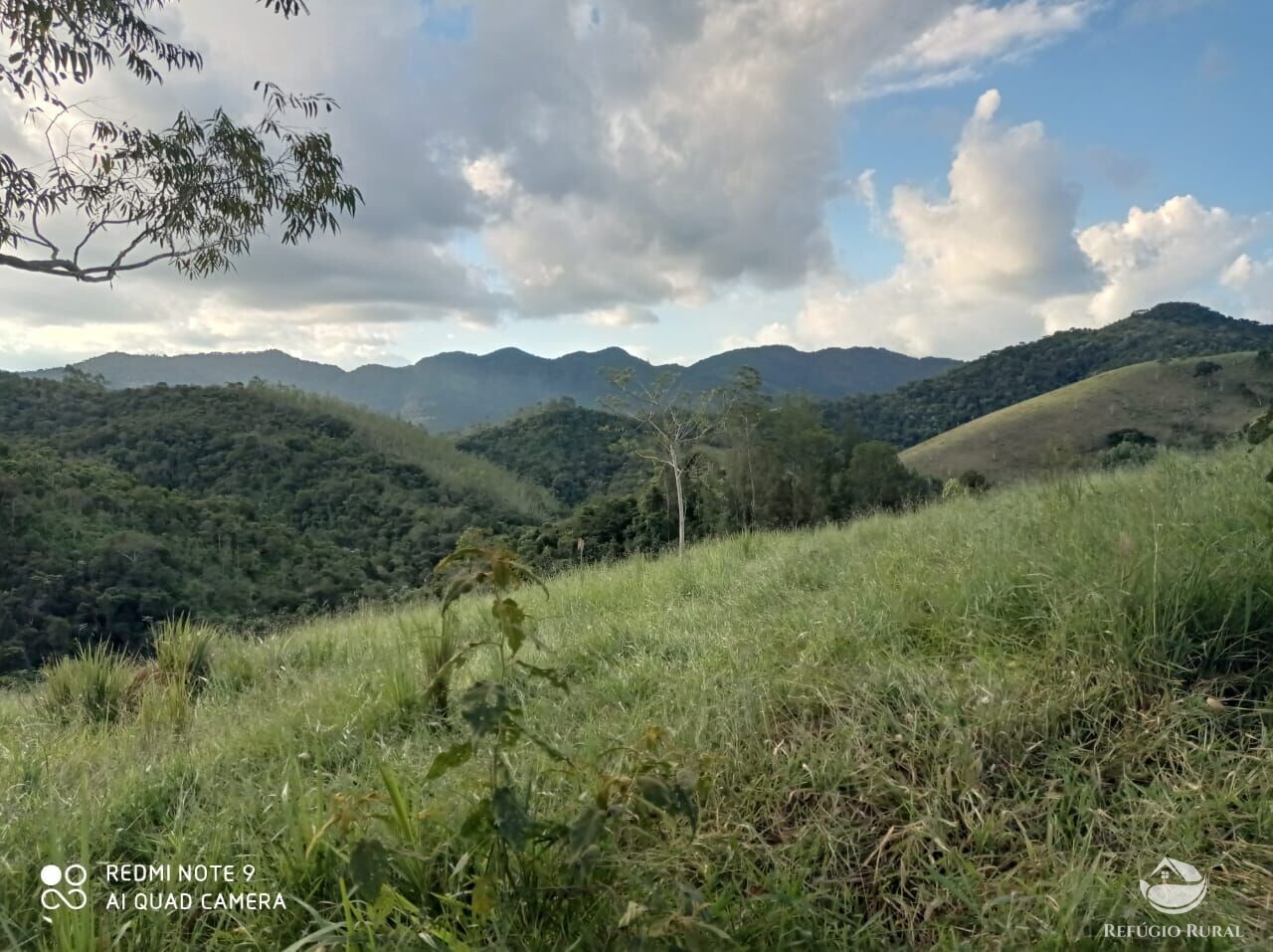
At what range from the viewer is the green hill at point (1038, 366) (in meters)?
60.6

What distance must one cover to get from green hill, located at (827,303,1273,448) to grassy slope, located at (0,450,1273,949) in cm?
5514

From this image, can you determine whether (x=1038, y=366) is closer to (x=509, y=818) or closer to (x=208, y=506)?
(x=208, y=506)

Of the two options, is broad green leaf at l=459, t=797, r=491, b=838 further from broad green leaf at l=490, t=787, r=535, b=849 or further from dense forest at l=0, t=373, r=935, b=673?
dense forest at l=0, t=373, r=935, b=673

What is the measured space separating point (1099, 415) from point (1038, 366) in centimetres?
2800

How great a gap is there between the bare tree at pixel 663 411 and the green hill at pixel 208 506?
15.1 feet

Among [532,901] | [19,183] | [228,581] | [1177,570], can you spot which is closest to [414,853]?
[532,901]

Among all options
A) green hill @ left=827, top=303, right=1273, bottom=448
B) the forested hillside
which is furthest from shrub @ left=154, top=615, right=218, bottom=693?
green hill @ left=827, top=303, right=1273, bottom=448

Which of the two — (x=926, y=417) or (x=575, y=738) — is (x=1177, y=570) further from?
(x=926, y=417)

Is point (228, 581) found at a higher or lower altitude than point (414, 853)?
lower

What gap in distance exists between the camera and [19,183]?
183 inches

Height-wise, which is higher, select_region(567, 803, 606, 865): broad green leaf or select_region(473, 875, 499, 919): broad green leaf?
select_region(567, 803, 606, 865): broad green leaf

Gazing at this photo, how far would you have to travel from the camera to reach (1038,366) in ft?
228

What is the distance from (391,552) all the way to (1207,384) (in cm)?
4882

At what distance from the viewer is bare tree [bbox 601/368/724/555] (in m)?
11.9
